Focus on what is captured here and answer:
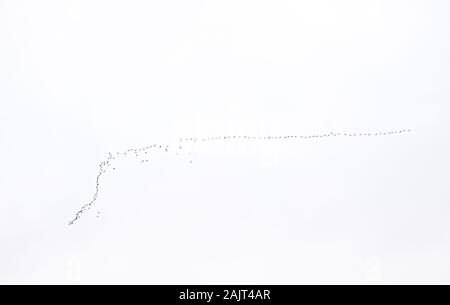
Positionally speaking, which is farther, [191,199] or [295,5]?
[295,5]

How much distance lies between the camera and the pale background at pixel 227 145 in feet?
20.0

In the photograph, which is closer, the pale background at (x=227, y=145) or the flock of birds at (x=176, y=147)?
the pale background at (x=227, y=145)

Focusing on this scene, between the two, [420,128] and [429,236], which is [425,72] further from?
[429,236]

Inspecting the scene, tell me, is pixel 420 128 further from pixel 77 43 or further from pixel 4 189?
pixel 4 189

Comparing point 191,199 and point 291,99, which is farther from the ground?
point 291,99

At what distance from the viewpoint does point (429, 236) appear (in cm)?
608

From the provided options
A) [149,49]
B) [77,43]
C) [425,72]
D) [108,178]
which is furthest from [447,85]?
[77,43]

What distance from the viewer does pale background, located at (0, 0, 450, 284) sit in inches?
240

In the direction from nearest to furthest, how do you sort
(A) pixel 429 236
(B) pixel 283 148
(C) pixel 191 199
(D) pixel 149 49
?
(A) pixel 429 236, (C) pixel 191 199, (B) pixel 283 148, (D) pixel 149 49

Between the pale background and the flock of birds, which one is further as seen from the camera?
the flock of birds

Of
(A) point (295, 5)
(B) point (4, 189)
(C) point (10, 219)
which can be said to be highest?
(A) point (295, 5)

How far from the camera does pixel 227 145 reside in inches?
277

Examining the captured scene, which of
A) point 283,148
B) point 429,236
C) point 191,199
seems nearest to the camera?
point 429,236

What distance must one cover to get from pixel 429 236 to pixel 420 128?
1791mm
